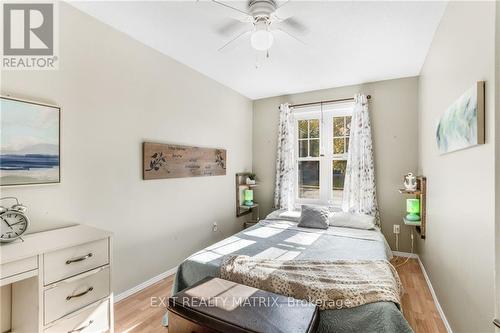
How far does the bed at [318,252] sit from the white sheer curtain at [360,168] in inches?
24.6

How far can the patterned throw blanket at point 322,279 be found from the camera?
159cm

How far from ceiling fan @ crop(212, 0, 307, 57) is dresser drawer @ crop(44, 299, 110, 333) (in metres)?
2.43

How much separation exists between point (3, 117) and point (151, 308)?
194 cm

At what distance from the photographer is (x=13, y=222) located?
167cm

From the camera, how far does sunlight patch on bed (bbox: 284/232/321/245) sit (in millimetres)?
2729

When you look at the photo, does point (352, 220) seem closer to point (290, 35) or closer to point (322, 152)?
point (322, 152)

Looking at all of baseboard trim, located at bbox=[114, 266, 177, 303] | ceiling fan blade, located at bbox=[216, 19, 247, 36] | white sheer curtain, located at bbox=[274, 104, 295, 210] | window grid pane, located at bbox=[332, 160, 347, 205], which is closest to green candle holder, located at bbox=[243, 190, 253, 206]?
white sheer curtain, located at bbox=[274, 104, 295, 210]

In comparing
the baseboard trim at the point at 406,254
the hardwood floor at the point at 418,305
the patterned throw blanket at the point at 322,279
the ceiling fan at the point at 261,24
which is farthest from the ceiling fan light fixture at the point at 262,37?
the baseboard trim at the point at 406,254

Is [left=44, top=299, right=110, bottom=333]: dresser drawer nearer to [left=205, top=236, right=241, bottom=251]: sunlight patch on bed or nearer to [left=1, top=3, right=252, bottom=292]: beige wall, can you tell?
[left=1, top=3, right=252, bottom=292]: beige wall

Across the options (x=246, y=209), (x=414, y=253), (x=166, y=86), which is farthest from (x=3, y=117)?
(x=414, y=253)

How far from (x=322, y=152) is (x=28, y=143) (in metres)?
3.72

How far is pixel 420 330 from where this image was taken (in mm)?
1990

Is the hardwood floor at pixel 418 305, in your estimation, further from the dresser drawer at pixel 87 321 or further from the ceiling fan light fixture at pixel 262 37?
the ceiling fan light fixture at pixel 262 37

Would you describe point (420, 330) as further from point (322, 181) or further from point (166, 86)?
point (166, 86)
